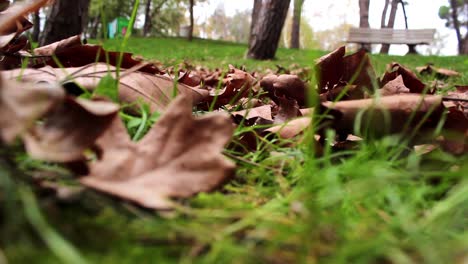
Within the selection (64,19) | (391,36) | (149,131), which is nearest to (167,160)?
(149,131)

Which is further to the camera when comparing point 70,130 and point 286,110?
point 286,110

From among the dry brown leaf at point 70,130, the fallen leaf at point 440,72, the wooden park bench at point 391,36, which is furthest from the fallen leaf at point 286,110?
the wooden park bench at point 391,36

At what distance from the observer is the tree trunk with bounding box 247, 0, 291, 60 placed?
8.29m

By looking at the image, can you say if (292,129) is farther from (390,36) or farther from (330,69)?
(390,36)

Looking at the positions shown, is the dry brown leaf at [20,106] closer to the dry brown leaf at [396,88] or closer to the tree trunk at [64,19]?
the dry brown leaf at [396,88]

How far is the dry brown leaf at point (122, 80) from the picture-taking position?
1.13 m

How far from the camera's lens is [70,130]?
0.72m

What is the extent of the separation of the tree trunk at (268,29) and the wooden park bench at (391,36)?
29.0 ft

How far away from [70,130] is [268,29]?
8325 mm

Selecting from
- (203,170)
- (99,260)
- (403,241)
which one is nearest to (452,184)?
(403,241)

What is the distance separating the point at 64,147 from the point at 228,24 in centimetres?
7212

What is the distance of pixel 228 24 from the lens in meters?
70.8

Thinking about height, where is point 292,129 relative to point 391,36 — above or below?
below

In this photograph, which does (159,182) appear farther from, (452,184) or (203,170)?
(452,184)
